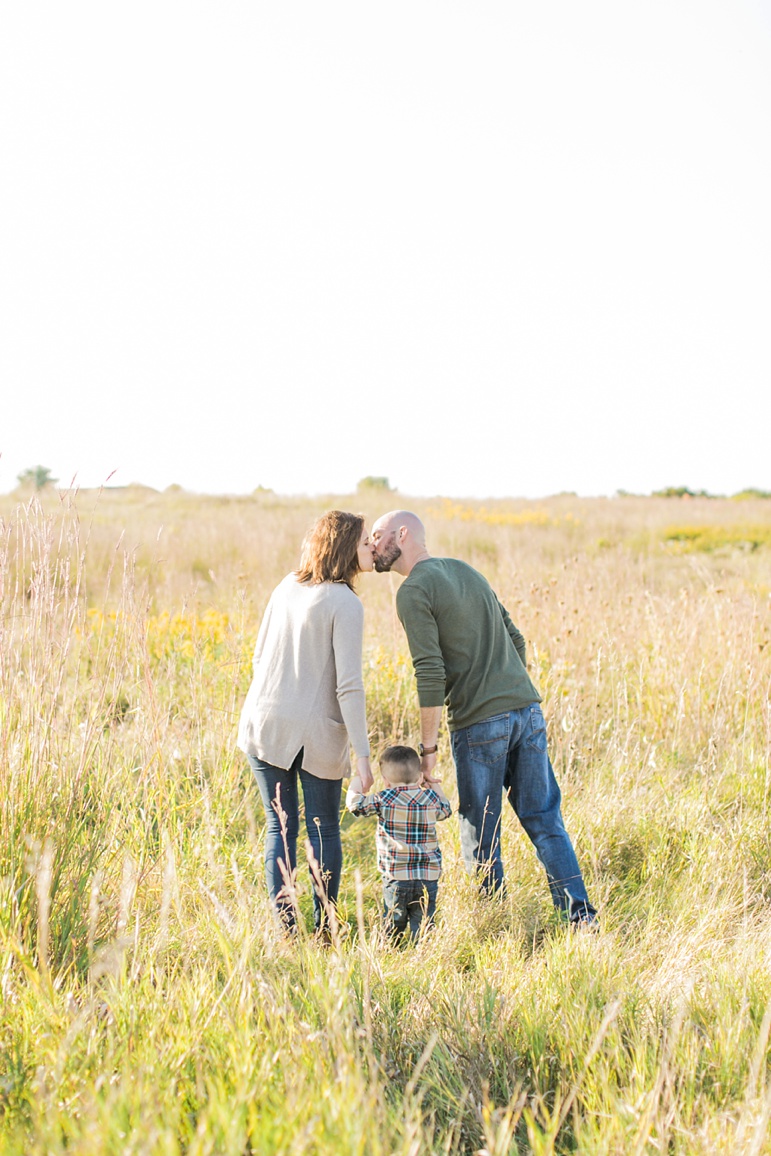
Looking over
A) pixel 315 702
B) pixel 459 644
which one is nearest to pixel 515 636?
pixel 459 644

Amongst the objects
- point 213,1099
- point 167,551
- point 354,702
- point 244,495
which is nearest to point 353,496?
point 244,495

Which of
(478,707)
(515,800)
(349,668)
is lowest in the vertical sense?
(515,800)

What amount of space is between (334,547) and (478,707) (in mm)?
821

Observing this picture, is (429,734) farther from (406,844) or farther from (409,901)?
(409,901)

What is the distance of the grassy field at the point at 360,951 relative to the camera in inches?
68.8

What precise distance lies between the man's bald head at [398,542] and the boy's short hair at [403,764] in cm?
70

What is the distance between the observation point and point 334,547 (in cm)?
312

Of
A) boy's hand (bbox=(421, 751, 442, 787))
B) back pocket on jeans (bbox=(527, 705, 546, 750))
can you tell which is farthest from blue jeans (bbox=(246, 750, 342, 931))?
back pocket on jeans (bbox=(527, 705, 546, 750))

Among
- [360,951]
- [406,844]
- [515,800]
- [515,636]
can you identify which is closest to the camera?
[360,951]

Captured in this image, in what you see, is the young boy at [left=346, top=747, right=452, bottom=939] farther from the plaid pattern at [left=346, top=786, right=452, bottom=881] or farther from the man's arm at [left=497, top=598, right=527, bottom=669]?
the man's arm at [left=497, top=598, right=527, bottom=669]

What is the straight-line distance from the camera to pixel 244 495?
20.9 m

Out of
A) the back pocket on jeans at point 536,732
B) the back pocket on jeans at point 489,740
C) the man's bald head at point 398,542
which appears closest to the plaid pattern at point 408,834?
the back pocket on jeans at point 489,740

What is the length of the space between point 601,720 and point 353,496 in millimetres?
15089

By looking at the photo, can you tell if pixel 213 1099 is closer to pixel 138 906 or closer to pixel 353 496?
pixel 138 906
